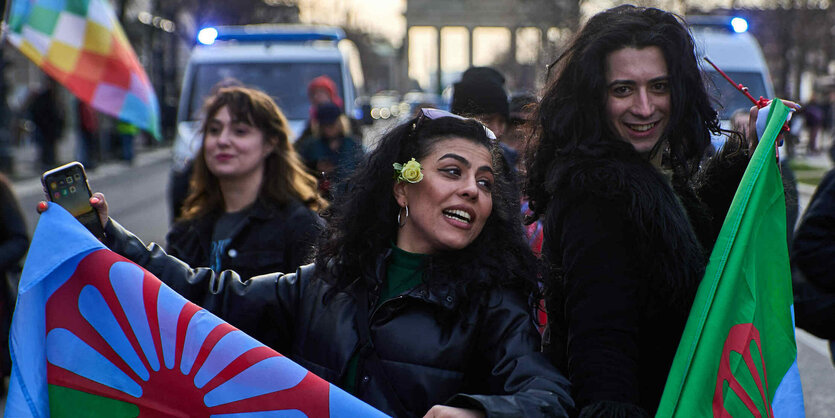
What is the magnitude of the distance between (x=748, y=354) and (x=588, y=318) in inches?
16.2

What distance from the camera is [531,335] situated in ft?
8.10

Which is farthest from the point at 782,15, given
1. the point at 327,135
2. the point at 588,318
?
the point at 588,318

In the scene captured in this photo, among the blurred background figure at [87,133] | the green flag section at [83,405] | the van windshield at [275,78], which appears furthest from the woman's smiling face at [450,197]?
the blurred background figure at [87,133]

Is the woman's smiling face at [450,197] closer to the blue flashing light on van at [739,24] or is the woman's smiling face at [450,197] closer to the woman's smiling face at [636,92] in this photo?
the woman's smiling face at [636,92]

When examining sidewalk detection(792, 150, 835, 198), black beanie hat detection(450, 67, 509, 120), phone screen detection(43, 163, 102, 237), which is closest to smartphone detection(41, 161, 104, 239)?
phone screen detection(43, 163, 102, 237)

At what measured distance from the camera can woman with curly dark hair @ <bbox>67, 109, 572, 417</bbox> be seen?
2469 mm

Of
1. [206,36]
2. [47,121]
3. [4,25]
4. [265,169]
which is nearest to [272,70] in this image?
[206,36]

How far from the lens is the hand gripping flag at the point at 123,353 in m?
2.51

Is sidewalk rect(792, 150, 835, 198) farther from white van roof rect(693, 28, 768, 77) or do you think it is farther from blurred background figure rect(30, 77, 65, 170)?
blurred background figure rect(30, 77, 65, 170)

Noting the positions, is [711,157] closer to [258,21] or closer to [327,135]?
[327,135]

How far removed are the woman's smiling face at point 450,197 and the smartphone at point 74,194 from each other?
822 millimetres

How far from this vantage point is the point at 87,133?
2212 centimetres

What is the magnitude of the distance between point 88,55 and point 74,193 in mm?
4744

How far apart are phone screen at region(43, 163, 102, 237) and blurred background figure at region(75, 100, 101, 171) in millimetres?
19171
